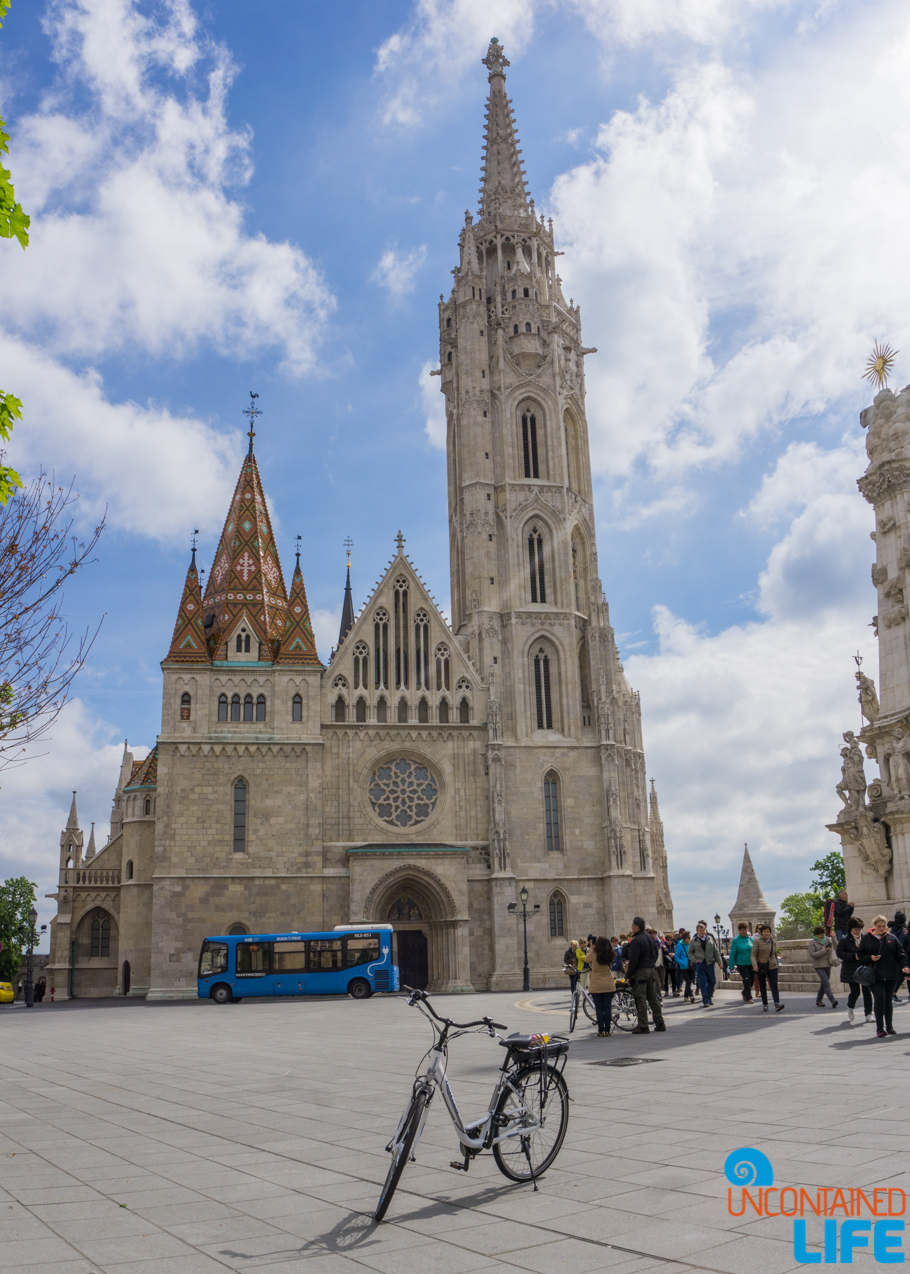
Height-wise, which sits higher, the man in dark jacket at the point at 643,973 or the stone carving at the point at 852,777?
the stone carving at the point at 852,777

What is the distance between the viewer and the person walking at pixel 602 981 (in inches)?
566

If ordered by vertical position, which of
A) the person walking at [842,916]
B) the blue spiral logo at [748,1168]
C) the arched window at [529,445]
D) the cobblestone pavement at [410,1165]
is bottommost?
the cobblestone pavement at [410,1165]

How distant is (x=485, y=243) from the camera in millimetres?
51656

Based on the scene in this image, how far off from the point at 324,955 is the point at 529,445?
2551cm

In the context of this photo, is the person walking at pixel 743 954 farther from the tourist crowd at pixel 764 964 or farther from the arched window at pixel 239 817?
the arched window at pixel 239 817

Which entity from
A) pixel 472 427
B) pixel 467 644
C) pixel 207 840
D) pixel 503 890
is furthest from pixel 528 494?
pixel 207 840

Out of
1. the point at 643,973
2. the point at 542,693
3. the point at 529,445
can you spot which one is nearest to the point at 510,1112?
the point at 643,973

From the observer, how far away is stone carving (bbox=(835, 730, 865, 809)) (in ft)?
74.1

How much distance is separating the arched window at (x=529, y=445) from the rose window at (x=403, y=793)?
49.2 feet

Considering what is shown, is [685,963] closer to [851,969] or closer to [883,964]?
[851,969]

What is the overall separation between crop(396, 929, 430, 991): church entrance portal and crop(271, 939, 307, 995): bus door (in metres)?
8.05

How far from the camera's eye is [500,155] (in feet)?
178

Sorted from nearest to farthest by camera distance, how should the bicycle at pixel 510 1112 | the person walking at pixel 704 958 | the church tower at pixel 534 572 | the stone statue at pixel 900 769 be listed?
1. the bicycle at pixel 510 1112
2. the person walking at pixel 704 958
3. the stone statue at pixel 900 769
4. the church tower at pixel 534 572

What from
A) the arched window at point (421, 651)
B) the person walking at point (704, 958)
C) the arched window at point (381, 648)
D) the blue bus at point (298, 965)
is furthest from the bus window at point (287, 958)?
the person walking at point (704, 958)
